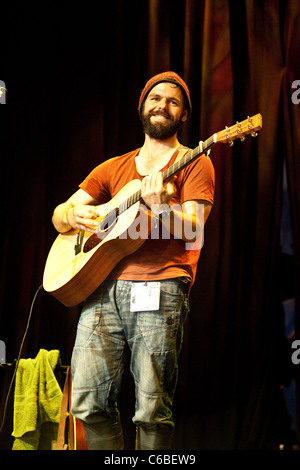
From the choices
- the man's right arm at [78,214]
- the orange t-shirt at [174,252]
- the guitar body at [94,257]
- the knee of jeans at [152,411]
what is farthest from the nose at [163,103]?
the knee of jeans at [152,411]

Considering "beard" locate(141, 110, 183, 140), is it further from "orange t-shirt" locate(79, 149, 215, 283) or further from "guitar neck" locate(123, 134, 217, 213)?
"guitar neck" locate(123, 134, 217, 213)

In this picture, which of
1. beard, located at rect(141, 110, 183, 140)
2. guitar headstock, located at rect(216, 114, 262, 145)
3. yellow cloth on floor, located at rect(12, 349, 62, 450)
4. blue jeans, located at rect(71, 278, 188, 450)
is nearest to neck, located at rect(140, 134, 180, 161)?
beard, located at rect(141, 110, 183, 140)

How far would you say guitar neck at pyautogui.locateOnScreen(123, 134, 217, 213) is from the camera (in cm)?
173

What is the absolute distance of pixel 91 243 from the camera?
2016mm

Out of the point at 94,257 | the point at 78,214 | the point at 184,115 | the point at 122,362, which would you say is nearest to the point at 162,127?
the point at 184,115

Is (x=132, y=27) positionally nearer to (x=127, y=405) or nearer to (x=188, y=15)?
(x=188, y=15)

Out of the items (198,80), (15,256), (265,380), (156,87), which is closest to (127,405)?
(265,380)

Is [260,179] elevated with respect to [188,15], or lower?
lower

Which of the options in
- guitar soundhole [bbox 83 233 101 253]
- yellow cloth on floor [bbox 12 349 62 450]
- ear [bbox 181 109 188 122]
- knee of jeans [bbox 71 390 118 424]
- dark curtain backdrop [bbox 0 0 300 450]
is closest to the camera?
knee of jeans [bbox 71 390 118 424]

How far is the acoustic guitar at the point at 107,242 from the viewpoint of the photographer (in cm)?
173

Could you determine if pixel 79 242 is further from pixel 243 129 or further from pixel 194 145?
pixel 194 145

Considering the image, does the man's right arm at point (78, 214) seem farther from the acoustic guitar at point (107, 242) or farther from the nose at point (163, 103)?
the nose at point (163, 103)
